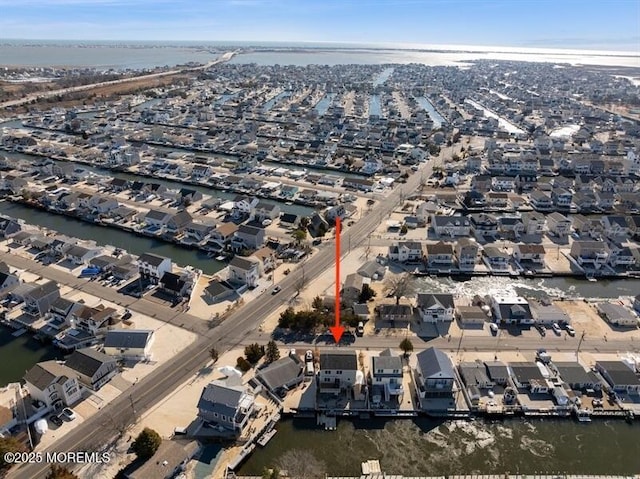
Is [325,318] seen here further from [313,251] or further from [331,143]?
[331,143]

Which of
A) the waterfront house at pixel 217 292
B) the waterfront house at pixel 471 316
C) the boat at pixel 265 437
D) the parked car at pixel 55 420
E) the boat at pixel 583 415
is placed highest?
the waterfront house at pixel 217 292

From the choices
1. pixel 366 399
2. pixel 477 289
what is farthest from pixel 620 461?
pixel 477 289

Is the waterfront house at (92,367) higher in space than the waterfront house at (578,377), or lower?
higher

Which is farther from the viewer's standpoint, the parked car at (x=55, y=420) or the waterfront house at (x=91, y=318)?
the waterfront house at (x=91, y=318)

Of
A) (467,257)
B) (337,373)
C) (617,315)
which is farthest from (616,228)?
(337,373)

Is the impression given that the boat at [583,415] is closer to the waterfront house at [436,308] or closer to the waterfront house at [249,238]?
the waterfront house at [436,308]

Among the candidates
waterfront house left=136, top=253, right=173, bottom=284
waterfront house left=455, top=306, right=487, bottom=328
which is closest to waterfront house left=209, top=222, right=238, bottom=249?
waterfront house left=136, top=253, right=173, bottom=284

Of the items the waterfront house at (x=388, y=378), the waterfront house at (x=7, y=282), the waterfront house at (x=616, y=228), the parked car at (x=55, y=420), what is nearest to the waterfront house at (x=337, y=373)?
the waterfront house at (x=388, y=378)

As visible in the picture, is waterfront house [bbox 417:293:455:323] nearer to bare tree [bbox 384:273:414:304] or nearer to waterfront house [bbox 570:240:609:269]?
bare tree [bbox 384:273:414:304]
